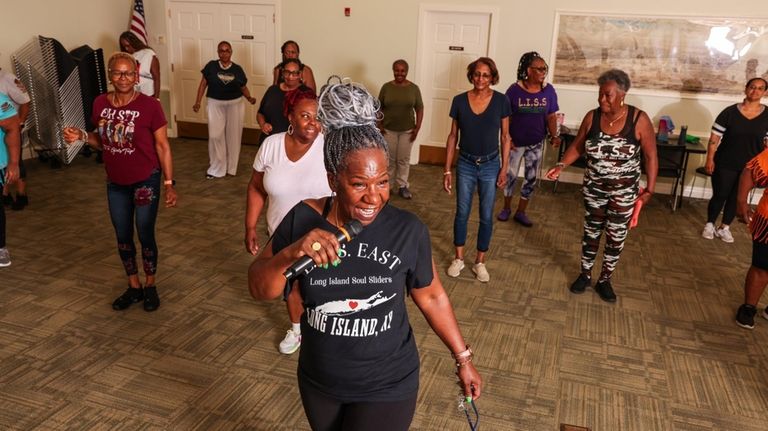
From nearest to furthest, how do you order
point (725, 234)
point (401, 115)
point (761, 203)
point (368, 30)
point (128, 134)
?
point (128, 134) → point (761, 203) → point (725, 234) → point (401, 115) → point (368, 30)

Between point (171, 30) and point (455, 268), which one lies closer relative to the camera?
point (455, 268)

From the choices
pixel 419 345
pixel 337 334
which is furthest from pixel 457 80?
pixel 337 334

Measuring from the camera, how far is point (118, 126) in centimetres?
352

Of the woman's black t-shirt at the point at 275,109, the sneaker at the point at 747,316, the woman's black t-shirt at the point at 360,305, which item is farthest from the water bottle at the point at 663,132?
the woman's black t-shirt at the point at 360,305

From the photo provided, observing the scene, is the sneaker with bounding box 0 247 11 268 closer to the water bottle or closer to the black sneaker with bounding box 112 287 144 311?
the black sneaker with bounding box 112 287 144 311

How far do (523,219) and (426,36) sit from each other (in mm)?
3399

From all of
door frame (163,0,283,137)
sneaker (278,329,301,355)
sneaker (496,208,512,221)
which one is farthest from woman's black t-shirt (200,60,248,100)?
sneaker (278,329,301,355)

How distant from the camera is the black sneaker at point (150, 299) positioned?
13.3ft

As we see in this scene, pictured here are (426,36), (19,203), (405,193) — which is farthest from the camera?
(426,36)

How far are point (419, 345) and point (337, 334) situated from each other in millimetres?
2068

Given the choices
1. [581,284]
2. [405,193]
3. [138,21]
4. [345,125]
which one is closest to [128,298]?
[345,125]

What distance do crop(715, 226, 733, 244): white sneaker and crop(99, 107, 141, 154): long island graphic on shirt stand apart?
5364mm

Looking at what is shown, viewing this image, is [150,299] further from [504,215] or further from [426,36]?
→ [426,36]

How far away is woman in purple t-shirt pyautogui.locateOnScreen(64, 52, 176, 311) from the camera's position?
11.5 ft
